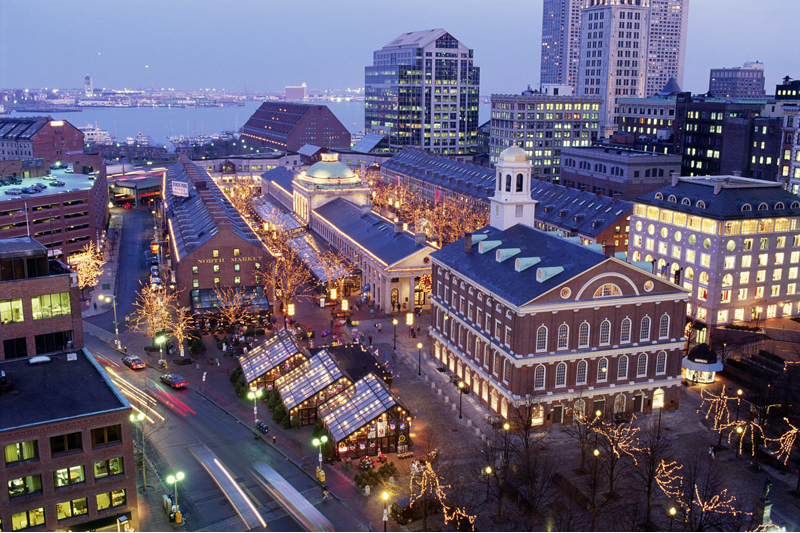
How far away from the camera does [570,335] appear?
69.0 m

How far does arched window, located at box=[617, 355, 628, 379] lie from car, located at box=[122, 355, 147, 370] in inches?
2139

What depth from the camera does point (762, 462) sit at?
211ft

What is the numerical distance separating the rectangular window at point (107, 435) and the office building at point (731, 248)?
233ft

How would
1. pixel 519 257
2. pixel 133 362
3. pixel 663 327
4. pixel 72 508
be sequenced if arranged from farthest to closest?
pixel 133 362, pixel 519 257, pixel 663 327, pixel 72 508

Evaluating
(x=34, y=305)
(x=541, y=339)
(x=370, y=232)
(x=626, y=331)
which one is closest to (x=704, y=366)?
(x=626, y=331)

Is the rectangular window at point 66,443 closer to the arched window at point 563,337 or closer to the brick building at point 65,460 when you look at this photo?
the brick building at point 65,460

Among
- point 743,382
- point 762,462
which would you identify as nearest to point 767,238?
point 743,382

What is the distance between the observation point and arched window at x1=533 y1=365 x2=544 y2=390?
68.9 metres

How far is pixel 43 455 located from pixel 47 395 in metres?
5.87

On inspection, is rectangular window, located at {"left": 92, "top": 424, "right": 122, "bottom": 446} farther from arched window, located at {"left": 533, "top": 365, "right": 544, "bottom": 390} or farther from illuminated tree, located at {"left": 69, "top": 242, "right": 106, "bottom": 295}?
illuminated tree, located at {"left": 69, "top": 242, "right": 106, "bottom": 295}

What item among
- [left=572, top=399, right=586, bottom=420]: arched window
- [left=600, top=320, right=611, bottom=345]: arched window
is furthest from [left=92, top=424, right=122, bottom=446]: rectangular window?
[left=600, top=320, right=611, bottom=345]: arched window

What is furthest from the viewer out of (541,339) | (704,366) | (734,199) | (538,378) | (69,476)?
(734,199)

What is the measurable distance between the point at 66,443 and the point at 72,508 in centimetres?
486

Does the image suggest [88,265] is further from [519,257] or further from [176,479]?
[519,257]
